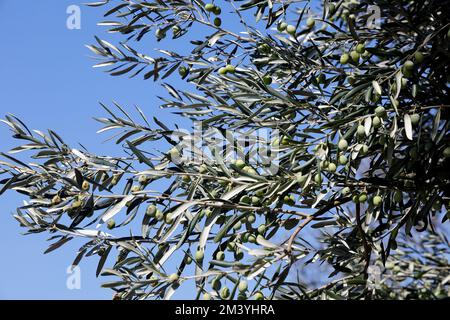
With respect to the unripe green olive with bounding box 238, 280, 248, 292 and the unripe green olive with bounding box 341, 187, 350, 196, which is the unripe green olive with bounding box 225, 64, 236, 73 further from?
the unripe green olive with bounding box 238, 280, 248, 292

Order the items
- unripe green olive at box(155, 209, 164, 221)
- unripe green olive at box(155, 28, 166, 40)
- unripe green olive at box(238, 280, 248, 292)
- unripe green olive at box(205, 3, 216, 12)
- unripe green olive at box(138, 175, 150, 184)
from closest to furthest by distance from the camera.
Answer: unripe green olive at box(238, 280, 248, 292)
unripe green olive at box(155, 209, 164, 221)
unripe green olive at box(138, 175, 150, 184)
unripe green olive at box(205, 3, 216, 12)
unripe green olive at box(155, 28, 166, 40)

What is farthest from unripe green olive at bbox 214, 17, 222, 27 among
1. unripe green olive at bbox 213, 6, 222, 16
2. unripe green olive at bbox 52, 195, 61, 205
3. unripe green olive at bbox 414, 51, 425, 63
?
unripe green olive at bbox 52, 195, 61, 205

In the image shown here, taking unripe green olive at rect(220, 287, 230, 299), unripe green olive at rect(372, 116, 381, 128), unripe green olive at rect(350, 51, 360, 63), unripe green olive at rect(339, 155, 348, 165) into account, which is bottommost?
unripe green olive at rect(220, 287, 230, 299)

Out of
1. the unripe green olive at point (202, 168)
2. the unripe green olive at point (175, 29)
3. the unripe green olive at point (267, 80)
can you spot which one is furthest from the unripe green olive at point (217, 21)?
the unripe green olive at point (202, 168)

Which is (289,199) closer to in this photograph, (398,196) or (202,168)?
(202,168)

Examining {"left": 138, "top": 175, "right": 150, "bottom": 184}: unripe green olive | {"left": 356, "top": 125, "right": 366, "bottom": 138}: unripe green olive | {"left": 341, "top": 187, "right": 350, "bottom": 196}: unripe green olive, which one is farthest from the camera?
{"left": 341, "top": 187, "right": 350, "bottom": 196}: unripe green olive

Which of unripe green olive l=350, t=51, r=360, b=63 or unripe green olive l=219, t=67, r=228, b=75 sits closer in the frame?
unripe green olive l=350, t=51, r=360, b=63

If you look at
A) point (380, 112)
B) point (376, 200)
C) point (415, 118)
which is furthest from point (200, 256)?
point (415, 118)

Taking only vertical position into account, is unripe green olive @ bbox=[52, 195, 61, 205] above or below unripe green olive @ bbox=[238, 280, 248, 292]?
above

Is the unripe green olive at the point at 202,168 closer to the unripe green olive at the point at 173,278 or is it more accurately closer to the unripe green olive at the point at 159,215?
the unripe green olive at the point at 159,215

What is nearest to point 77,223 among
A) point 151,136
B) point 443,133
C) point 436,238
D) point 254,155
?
point 151,136

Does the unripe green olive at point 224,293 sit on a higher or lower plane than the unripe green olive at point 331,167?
lower

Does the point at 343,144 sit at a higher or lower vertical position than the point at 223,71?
lower

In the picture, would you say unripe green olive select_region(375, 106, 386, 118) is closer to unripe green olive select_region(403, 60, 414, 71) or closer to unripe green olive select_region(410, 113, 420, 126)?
unripe green olive select_region(410, 113, 420, 126)
